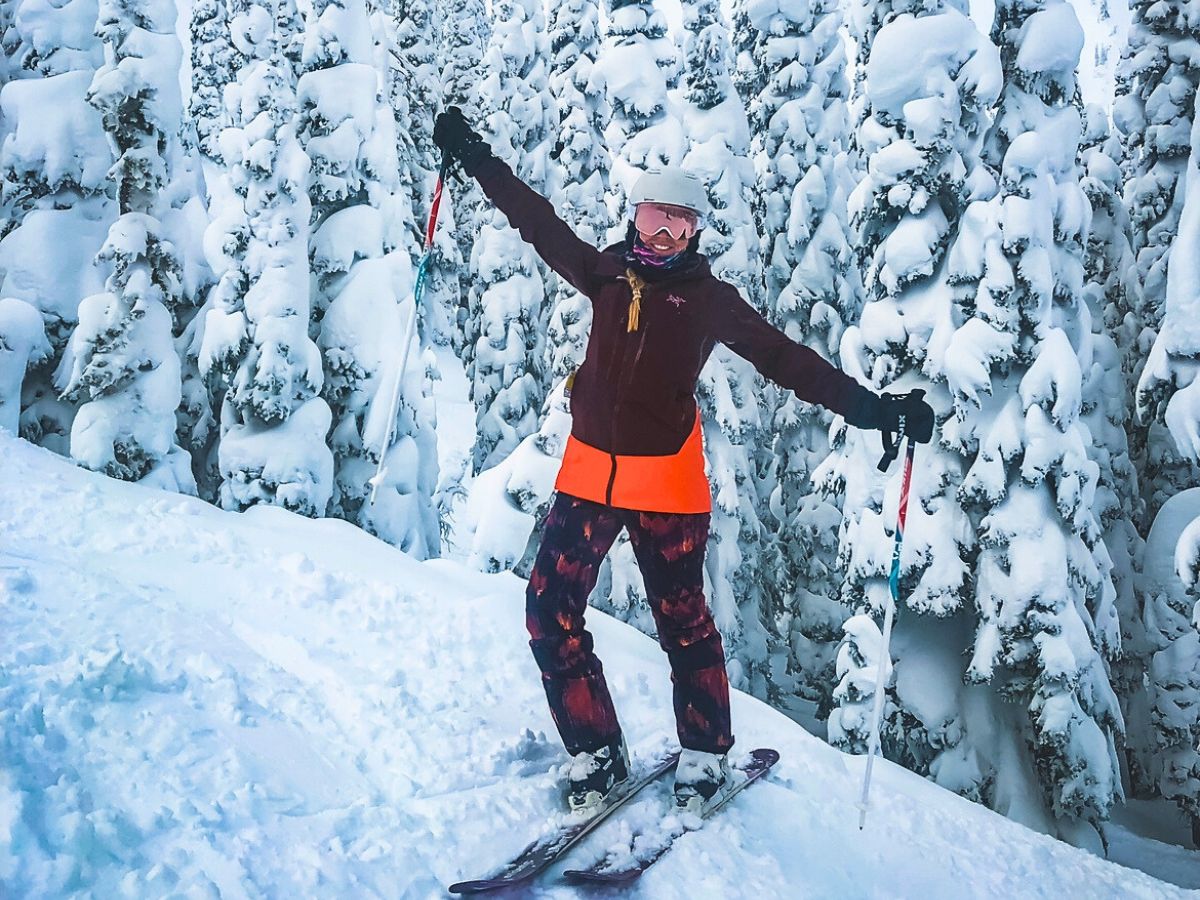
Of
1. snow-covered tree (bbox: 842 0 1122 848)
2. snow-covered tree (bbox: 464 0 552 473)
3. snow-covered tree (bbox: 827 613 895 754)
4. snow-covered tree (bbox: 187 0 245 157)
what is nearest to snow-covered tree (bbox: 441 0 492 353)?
snow-covered tree (bbox: 464 0 552 473)

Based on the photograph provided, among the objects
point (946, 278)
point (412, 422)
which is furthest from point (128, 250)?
point (946, 278)

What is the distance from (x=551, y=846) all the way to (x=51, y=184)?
15640 millimetres

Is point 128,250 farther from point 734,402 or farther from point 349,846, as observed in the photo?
point 349,846

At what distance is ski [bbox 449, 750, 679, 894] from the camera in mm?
2925

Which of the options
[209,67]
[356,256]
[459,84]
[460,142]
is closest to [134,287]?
[356,256]

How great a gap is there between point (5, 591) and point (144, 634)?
2.87 feet

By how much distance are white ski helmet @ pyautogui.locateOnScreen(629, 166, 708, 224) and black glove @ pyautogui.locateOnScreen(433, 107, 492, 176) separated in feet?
2.95

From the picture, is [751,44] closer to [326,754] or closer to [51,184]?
[51,184]

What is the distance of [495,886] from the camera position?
9.59 ft

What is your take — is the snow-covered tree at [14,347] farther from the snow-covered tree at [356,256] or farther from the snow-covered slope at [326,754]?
the snow-covered slope at [326,754]

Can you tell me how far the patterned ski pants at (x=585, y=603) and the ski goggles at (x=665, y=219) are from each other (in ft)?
4.43

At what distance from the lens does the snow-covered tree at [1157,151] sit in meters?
14.1

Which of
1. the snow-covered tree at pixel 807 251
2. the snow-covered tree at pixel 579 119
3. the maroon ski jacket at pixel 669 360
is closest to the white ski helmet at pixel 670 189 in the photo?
the maroon ski jacket at pixel 669 360

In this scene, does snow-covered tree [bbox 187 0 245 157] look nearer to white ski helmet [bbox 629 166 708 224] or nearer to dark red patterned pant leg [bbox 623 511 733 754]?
white ski helmet [bbox 629 166 708 224]
